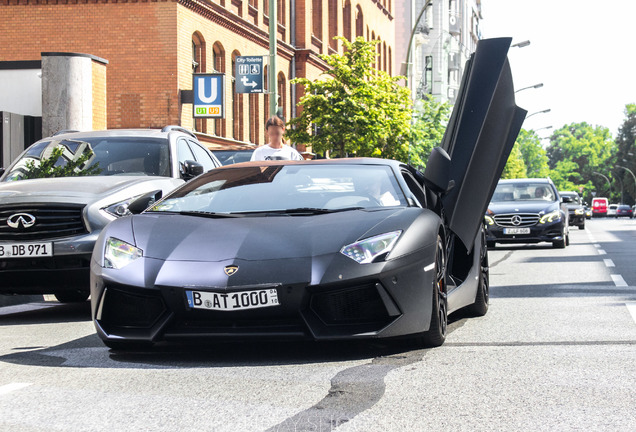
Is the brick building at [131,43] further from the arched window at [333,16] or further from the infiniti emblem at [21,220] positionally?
the infiniti emblem at [21,220]

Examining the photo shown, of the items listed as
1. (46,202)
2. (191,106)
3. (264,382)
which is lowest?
(264,382)

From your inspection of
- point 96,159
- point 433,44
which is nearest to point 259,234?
point 96,159

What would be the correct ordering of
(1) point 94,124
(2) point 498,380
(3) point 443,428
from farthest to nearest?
(1) point 94,124 < (2) point 498,380 < (3) point 443,428

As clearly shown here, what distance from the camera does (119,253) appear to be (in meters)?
6.67

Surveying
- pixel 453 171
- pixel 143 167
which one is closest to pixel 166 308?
pixel 453 171

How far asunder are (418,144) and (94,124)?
17241 millimetres

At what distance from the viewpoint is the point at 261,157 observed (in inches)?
483

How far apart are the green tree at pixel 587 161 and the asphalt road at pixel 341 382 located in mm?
176179

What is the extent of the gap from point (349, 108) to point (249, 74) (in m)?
6.41

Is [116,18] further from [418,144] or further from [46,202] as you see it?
[46,202]

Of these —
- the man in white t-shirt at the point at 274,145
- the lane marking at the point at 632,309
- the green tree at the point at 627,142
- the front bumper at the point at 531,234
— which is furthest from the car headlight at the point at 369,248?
the green tree at the point at 627,142

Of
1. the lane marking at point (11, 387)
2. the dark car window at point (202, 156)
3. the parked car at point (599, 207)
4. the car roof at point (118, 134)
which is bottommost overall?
the parked car at point (599, 207)

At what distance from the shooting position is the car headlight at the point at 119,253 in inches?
259

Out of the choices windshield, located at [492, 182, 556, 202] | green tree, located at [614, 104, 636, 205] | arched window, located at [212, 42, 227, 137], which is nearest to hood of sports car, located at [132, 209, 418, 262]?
windshield, located at [492, 182, 556, 202]
